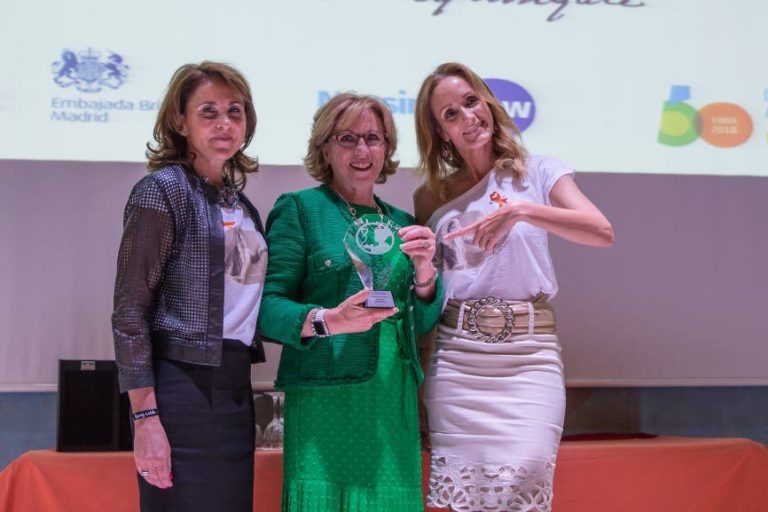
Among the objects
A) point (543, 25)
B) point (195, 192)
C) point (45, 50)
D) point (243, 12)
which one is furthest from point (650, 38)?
point (45, 50)

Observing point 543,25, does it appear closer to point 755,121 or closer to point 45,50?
point 755,121

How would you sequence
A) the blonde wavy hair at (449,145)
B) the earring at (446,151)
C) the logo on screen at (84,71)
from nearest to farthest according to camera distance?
the blonde wavy hair at (449,145), the earring at (446,151), the logo on screen at (84,71)

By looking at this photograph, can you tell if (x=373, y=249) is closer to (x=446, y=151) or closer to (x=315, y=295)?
(x=315, y=295)

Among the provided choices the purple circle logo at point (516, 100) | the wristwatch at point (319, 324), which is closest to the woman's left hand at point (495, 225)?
the wristwatch at point (319, 324)

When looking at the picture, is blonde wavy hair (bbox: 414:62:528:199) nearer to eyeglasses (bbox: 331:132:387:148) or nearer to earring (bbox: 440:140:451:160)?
earring (bbox: 440:140:451:160)

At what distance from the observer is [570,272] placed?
9.09ft

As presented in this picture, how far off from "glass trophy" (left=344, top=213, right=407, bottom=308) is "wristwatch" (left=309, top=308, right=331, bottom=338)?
0.12 meters

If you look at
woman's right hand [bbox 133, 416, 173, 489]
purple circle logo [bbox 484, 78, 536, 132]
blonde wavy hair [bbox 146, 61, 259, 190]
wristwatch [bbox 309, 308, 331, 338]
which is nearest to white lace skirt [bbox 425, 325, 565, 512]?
wristwatch [bbox 309, 308, 331, 338]

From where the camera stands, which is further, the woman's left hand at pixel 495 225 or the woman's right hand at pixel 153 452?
the woman's left hand at pixel 495 225

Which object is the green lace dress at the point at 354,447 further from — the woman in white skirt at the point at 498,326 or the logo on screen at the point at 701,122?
the logo on screen at the point at 701,122

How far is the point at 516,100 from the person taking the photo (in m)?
2.66

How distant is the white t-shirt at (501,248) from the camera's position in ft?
5.73

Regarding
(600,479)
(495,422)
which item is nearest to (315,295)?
(495,422)

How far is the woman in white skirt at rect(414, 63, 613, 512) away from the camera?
1.64m
